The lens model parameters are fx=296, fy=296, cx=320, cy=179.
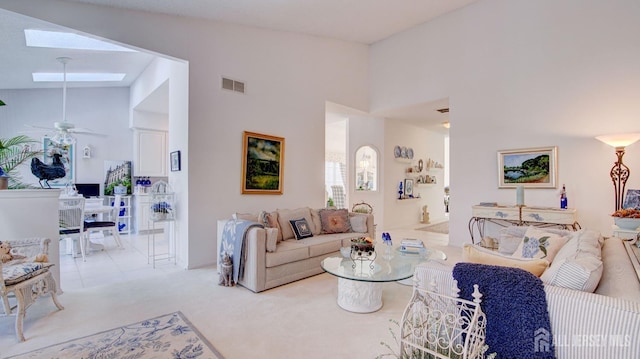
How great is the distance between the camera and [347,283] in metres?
2.88

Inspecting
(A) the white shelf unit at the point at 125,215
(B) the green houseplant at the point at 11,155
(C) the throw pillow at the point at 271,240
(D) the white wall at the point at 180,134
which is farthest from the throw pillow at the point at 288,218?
(A) the white shelf unit at the point at 125,215

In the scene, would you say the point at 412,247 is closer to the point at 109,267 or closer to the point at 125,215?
the point at 109,267

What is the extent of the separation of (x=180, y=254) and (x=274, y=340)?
2.70 meters

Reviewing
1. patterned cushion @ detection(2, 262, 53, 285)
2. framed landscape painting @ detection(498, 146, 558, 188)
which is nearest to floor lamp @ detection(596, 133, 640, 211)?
framed landscape painting @ detection(498, 146, 558, 188)

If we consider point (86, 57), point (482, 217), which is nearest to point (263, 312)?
point (482, 217)

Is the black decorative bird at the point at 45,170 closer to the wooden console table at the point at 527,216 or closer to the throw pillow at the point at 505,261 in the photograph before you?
the throw pillow at the point at 505,261

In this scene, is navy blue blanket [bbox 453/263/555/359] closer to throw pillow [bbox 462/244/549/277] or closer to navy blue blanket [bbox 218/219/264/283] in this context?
throw pillow [bbox 462/244/549/277]

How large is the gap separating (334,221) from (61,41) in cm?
492

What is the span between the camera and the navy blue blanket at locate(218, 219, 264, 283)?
135 inches

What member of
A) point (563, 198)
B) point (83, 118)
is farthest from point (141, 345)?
point (83, 118)

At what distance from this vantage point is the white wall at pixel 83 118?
244 inches

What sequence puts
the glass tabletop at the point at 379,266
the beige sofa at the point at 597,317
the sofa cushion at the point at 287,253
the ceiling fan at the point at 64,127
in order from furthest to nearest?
1. the ceiling fan at the point at 64,127
2. the sofa cushion at the point at 287,253
3. the glass tabletop at the point at 379,266
4. the beige sofa at the point at 597,317

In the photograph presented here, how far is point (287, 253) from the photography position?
11.6ft

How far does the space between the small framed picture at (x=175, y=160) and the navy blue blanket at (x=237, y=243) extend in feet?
4.94
